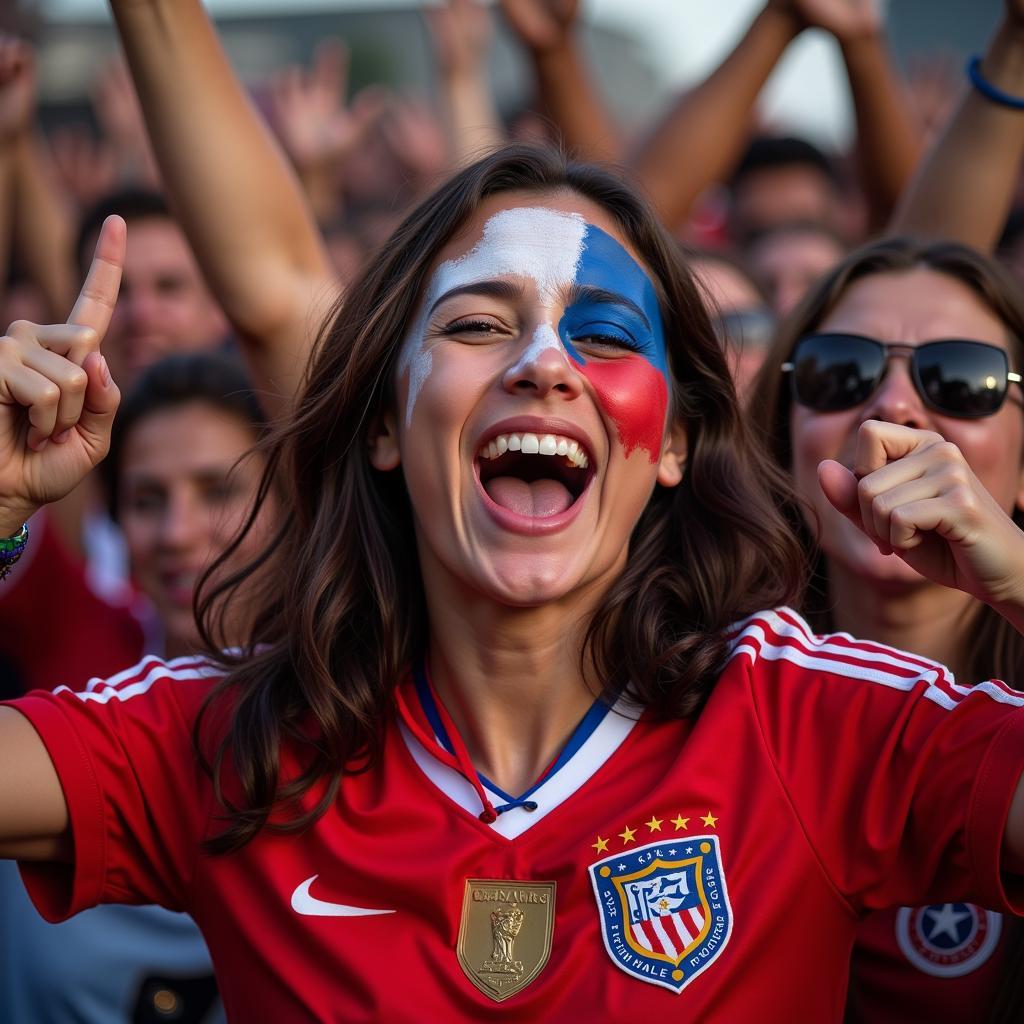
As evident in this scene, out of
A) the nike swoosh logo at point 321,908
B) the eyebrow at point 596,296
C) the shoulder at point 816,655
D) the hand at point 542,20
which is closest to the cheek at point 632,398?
the eyebrow at point 596,296

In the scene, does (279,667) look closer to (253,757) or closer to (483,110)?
(253,757)

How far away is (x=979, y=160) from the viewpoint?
352cm

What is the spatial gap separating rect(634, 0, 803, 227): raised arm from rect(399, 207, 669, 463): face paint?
1383 millimetres

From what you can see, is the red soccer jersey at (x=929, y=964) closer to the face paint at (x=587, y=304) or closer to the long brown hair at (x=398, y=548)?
the long brown hair at (x=398, y=548)

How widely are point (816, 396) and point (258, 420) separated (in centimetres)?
181

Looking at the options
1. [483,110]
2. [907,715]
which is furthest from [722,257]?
[907,715]

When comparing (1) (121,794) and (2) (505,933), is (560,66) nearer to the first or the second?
(1) (121,794)

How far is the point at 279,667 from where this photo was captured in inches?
104

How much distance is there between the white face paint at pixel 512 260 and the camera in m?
2.59

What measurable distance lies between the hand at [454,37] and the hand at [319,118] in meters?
0.61

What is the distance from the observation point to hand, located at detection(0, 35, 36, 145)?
4613 mm

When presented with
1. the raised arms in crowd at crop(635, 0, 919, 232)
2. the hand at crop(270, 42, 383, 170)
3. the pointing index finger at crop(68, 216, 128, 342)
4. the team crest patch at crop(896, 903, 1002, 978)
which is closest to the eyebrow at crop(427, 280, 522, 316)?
the pointing index finger at crop(68, 216, 128, 342)

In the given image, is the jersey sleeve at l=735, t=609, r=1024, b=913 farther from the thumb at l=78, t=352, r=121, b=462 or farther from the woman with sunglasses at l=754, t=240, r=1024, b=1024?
the thumb at l=78, t=352, r=121, b=462

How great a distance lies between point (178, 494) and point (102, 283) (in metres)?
1.76
